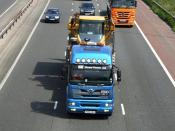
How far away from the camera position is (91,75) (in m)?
27.1

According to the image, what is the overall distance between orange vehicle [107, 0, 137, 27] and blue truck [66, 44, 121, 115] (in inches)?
1202

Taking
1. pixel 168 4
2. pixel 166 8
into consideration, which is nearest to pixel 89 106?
pixel 166 8

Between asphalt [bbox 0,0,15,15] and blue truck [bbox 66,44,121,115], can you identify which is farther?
asphalt [bbox 0,0,15,15]

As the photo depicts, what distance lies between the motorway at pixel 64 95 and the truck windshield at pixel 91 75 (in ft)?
6.47

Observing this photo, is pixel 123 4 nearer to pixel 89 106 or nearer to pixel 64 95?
pixel 64 95

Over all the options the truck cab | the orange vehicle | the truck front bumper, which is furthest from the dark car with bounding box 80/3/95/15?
the truck front bumper

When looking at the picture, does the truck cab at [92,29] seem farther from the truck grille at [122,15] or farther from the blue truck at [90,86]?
the truck grille at [122,15]

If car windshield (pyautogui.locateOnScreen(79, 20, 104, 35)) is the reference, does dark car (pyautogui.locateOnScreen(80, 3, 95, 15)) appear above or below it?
below

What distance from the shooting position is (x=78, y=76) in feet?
88.9

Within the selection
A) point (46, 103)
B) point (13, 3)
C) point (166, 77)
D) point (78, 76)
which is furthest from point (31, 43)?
point (13, 3)

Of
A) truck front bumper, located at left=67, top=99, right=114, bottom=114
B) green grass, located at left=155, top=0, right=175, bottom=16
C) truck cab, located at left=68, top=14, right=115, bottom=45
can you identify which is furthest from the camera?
green grass, located at left=155, top=0, right=175, bottom=16

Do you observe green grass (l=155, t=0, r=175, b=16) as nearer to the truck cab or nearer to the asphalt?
the asphalt

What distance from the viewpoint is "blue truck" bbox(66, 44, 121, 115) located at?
26766mm

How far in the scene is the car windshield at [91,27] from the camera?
→ 35844mm
